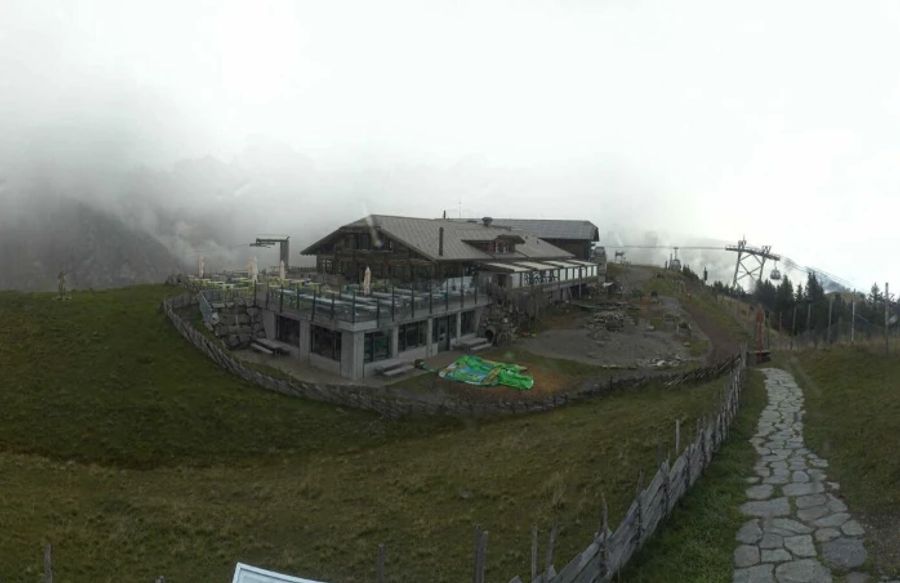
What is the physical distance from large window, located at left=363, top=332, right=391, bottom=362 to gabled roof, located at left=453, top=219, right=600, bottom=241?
47.4 meters

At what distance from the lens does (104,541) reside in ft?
58.5

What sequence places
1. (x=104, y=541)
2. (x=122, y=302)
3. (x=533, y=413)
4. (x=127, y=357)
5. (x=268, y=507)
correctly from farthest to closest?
1. (x=122, y=302)
2. (x=127, y=357)
3. (x=533, y=413)
4. (x=268, y=507)
5. (x=104, y=541)

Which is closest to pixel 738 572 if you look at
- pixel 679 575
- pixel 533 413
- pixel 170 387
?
pixel 679 575

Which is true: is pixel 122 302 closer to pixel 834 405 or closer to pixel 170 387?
pixel 170 387

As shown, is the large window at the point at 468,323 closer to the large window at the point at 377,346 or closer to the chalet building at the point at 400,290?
the chalet building at the point at 400,290

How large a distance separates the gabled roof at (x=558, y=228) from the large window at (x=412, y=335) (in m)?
43.9

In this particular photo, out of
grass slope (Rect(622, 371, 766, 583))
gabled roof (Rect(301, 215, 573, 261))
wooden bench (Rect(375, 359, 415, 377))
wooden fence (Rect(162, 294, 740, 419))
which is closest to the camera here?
grass slope (Rect(622, 371, 766, 583))

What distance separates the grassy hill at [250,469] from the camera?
16078 millimetres

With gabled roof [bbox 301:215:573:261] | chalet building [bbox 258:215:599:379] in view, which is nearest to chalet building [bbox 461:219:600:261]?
chalet building [bbox 258:215:599:379]

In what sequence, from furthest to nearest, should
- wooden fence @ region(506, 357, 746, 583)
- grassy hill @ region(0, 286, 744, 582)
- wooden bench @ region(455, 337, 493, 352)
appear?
wooden bench @ region(455, 337, 493, 352) < grassy hill @ region(0, 286, 744, 582) < wooden fence @ region(506, 357, 746, 583)

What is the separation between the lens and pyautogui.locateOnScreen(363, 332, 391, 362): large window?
3753cm

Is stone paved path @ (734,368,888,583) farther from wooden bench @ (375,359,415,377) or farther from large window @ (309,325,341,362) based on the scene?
large window @ (309,325,341,362)

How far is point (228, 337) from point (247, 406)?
451 inches

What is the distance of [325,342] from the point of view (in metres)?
39.0
